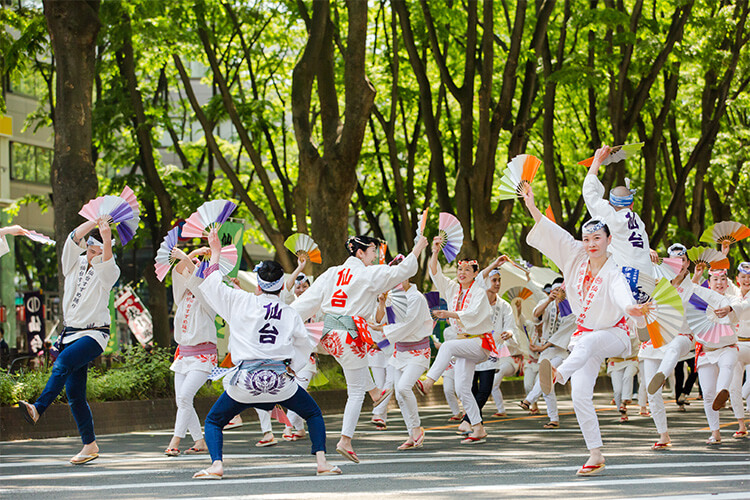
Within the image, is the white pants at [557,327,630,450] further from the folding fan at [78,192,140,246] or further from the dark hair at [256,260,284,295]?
the folding fan at [78,192,140,246]

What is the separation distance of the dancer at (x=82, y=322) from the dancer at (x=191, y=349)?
33.3 inches

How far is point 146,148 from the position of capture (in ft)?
69.5

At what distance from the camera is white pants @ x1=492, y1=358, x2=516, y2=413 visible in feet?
49.5

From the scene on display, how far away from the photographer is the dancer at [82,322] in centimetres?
918

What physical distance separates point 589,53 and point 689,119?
16.9 feet

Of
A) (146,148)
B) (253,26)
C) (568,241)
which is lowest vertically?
(568,241)

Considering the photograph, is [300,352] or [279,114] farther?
[279,114]

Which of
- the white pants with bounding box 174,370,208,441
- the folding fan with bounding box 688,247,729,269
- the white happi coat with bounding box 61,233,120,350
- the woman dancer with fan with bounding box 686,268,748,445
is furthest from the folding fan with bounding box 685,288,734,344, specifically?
the white happi coat with bounding box 61,233,120,350

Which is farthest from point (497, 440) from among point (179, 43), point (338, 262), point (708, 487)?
point (179, 43)

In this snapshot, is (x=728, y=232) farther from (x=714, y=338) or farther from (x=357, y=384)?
(x=357, y=384)

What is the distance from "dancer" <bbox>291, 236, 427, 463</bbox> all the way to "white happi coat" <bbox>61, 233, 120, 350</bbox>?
→ 5.70 ft

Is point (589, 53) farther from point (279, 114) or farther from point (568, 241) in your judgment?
point (568, 241)

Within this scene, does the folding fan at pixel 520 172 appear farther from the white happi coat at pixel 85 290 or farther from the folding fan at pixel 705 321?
the white happi coat at pixel 85 290

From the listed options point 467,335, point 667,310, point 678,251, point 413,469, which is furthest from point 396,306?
point 667,310
